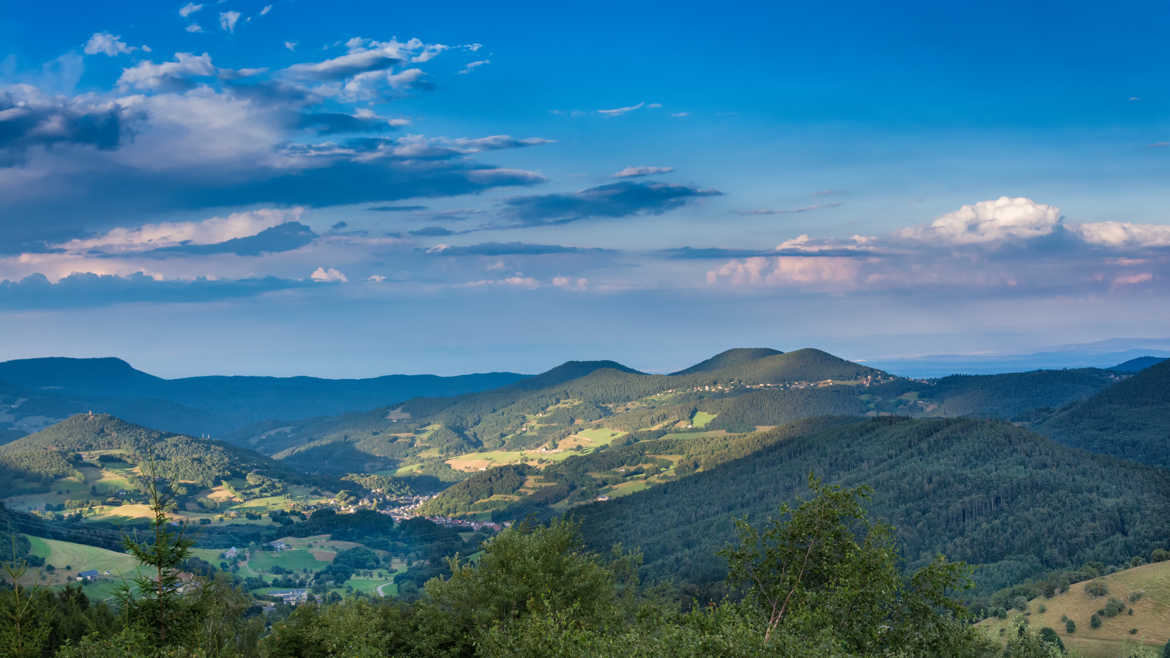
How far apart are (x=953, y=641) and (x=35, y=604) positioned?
167 feet

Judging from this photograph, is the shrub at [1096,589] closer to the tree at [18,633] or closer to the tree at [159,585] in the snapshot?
the tree at [159,585]

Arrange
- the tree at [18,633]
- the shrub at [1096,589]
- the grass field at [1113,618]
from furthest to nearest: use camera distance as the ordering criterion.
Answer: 1. the shrub at [1096,589]
2. the grass field at [1113,618]
3. the tree at [18,633]

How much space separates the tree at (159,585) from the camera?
125 ft

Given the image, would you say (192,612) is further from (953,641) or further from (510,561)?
(953,641)

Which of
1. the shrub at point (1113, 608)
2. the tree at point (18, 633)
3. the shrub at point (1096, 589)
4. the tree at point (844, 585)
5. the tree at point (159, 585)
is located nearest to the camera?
the tree at point (844, 585)

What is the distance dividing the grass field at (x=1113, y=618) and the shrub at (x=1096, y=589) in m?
0.69

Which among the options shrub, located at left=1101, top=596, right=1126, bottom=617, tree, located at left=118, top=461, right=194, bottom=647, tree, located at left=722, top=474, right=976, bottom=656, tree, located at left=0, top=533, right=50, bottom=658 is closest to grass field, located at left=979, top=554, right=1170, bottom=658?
shrub, located at left=1101, top=596, right=1126, bottom=617

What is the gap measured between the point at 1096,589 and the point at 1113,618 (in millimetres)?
9252

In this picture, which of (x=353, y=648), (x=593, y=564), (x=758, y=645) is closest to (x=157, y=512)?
(x=353, y=648)

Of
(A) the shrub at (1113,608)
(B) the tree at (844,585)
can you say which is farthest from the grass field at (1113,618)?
(B) the tree at (844,585)

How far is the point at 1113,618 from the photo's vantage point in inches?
4660

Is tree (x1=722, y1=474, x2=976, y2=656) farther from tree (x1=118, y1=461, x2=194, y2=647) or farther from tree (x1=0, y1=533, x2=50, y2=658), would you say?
tree (x1=0, y1=533, x2=50, y2=658)

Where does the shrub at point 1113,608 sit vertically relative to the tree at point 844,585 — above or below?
below

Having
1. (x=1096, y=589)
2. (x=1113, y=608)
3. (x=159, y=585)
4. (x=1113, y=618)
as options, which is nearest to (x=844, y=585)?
(x=159, y=585)
